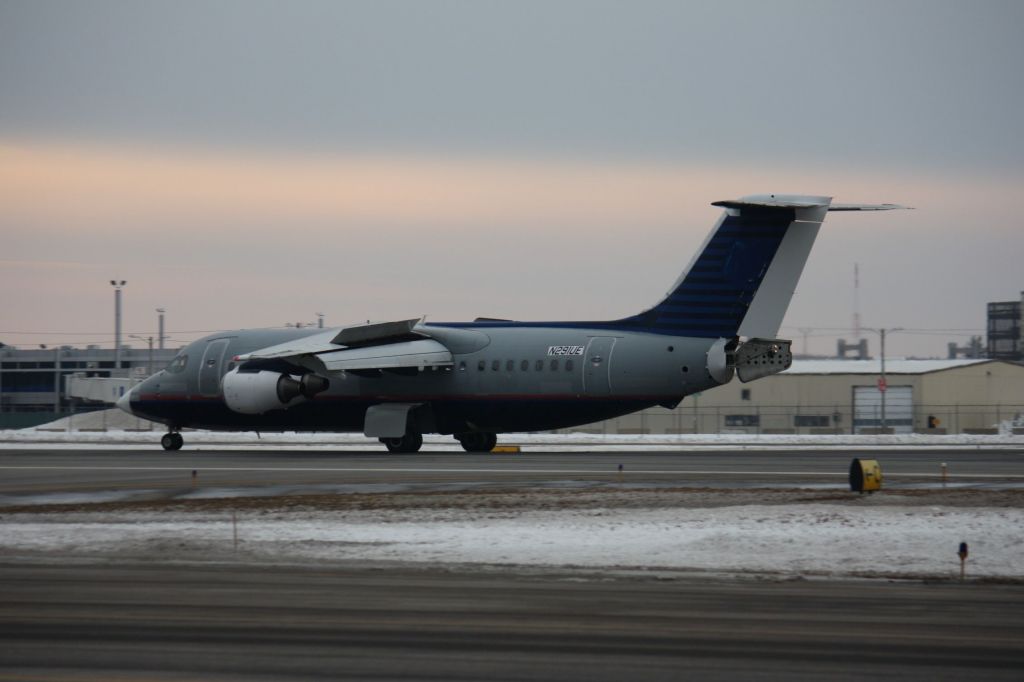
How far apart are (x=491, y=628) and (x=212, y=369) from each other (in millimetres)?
35042

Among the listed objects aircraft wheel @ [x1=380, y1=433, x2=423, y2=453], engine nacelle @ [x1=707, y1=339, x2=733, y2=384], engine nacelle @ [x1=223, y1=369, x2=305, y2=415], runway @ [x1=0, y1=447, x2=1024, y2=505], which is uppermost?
engine nacelle @ [x1=707, y1=339, x2=733, y2=384]

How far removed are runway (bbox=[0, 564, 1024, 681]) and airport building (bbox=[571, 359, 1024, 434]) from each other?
68952 mm

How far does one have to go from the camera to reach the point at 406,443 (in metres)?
43.1

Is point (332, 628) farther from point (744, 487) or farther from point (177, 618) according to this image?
point (744, 487)

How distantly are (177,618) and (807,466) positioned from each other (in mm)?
22981

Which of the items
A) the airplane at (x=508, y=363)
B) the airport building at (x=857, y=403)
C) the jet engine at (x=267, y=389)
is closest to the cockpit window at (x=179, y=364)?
the airplane at (x=508, y=363)

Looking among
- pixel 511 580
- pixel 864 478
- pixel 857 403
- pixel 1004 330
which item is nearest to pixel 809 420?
pixel 857 403

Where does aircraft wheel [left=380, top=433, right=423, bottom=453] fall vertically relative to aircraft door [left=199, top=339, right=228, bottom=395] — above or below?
below

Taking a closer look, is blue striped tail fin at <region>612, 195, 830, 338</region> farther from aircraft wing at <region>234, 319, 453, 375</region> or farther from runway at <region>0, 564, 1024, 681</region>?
runway at <region>0, 564, 1024, 681</region>

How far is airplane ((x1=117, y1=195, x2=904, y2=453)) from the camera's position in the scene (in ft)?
127

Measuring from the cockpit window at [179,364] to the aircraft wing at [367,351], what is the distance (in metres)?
4.40

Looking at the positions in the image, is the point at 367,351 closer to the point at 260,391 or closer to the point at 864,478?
the point at 260,391

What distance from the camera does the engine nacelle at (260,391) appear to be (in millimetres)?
43062

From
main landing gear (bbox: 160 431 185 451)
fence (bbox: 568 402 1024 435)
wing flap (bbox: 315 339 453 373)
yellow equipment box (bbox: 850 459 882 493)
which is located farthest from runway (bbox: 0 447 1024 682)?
fence (bbox: 568 402 1024 435)
